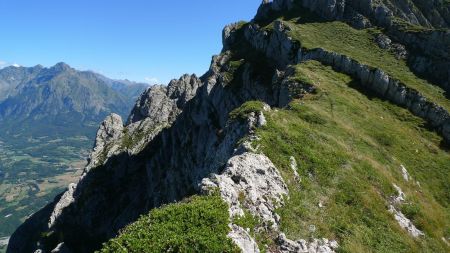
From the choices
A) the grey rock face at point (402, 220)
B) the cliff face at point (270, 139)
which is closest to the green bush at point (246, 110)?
the cliff face at point (270, 139)

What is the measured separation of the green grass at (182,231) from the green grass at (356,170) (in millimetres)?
5633

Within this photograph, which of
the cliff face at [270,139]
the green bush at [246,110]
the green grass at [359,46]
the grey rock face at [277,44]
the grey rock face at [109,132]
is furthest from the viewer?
the grey rock face at [109,132]

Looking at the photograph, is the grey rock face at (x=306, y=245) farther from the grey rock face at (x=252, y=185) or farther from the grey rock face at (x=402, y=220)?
the grey rock face at (x=402, y=220)

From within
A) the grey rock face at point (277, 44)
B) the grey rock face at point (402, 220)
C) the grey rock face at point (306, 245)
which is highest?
the grey rock face at point (277, 44)

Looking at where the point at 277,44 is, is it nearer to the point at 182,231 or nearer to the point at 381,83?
the point at 381,83

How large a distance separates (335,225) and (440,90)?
49.6 metres

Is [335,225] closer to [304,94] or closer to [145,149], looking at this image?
[304,94]

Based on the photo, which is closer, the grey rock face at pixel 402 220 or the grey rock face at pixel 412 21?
the grey rock face at pixel 402 220

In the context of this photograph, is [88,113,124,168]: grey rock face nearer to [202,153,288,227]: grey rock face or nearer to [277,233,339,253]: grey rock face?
[202,153,288,227]: grey rock face

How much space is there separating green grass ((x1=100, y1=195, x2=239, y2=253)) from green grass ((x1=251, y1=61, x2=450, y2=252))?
Answer: 18.5 ft

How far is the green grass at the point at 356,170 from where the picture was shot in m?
27.4

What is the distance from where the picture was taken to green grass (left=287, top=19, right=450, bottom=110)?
63450mm

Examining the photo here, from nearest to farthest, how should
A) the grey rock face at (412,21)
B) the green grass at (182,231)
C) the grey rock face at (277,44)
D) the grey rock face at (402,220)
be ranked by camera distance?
the green grass at (182,231), the grey rock face at (402,220), the grey rock face at (412,21), the grey rock face at (277,44)

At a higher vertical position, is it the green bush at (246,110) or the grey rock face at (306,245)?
the green bush at (246,110)
